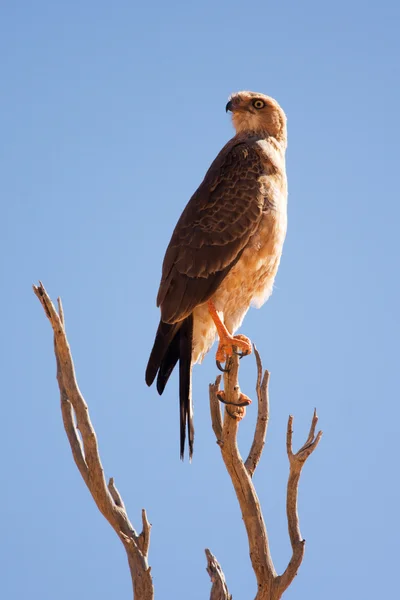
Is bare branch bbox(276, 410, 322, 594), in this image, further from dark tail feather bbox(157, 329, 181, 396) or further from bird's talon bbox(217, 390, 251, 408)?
dark tail feather bbox(157, 329, 181, 396)

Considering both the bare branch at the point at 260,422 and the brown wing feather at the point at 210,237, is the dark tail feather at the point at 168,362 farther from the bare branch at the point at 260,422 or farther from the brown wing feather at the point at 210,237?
the bare branch at the point at 260,422

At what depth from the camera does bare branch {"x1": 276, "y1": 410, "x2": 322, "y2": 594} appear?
18.6 feet

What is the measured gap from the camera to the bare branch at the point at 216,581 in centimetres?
572

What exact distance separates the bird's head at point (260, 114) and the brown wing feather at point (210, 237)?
0.46m

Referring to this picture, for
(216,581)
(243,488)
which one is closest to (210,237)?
(243,488)

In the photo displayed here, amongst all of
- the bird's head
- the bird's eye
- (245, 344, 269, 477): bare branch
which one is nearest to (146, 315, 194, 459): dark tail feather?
(245, 344, 269, 477): bare branch

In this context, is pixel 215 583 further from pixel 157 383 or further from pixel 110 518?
pixel 157 383

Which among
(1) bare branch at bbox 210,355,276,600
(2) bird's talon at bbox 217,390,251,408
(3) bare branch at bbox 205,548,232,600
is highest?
(2) bird's talon at bbox 217,390,251,408

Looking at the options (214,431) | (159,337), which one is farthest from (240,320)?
(214,431)

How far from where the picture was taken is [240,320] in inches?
277

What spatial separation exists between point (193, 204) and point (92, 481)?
2331 millimetres

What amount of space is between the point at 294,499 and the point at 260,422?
587 mm

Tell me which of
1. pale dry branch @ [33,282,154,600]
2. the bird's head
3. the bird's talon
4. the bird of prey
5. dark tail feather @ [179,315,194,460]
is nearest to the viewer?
pale dry branch @ [33,282,154,600]

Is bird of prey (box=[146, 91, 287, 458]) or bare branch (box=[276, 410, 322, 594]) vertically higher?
bird of prey (box=[146, 91, 287, 458])
